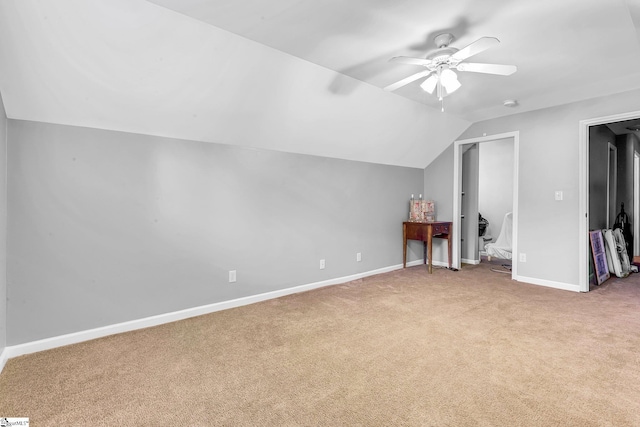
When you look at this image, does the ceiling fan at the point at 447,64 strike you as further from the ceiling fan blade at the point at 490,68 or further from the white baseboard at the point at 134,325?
the white baseboard at the point at 134,325

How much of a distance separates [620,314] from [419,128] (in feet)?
9.48

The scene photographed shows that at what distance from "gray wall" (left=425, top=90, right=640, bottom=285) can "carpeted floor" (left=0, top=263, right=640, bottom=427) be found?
0.87 metres

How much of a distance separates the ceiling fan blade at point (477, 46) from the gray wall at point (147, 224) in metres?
1.97

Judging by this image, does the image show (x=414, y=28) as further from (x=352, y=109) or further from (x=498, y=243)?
(x=498, y=243)

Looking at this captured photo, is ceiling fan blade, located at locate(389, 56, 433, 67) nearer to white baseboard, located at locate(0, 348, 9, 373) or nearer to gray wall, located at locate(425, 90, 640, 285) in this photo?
gray wall, located at locate(425, 90, 640, 285)

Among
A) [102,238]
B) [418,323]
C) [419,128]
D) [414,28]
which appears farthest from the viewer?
[419,128]

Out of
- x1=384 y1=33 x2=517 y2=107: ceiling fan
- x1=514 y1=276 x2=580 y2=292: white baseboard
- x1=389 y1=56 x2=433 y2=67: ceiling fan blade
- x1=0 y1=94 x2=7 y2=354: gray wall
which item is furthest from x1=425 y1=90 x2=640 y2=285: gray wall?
x1=0 y1=94 x2=7 y2=354: gray wall

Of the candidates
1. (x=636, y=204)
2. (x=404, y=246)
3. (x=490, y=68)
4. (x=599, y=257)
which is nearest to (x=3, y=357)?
(x=490, y=68)

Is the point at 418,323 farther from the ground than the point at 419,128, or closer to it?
closer to it

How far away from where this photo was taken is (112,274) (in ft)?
8.10

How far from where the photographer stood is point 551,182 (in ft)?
12.7

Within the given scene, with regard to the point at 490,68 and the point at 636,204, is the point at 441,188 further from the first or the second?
the point at 636,204

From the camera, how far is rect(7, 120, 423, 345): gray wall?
219cm

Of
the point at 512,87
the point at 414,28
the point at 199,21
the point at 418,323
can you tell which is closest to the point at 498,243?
the point at 512,87
